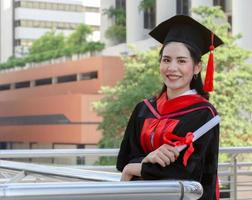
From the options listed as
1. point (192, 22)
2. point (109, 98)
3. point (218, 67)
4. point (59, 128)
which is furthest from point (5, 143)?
point (192, 22)

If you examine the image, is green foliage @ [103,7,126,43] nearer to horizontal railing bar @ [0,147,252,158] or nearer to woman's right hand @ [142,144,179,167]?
horizontal railing bar @ [0,147,252,158]

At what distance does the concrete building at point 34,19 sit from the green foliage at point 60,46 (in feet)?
45.2

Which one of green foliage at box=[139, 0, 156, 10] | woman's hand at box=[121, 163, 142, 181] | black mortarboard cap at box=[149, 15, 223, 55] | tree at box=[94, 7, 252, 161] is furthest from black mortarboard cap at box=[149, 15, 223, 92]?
green foliage at box=[139, 0, 156, 10]

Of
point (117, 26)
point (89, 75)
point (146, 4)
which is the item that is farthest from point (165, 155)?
point (117, 26)

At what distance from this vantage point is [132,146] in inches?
86.7

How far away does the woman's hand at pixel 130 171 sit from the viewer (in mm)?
2059

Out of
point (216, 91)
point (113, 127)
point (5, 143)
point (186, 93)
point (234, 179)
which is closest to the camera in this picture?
point (186, 93)

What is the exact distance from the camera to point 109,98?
23.4m

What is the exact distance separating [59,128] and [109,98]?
562 inches

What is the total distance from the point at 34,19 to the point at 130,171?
227ft

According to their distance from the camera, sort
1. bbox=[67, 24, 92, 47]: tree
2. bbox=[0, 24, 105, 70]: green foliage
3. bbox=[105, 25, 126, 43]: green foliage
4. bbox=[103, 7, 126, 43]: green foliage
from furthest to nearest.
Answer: bbox=[67, 24, 92, 47]: tree
bbox=[103, 7, 126, 43]: green foliage
bbox=[105, 25, 126, 43]: green foliage
bbox=[0, 24, 105, 70]: green foliage

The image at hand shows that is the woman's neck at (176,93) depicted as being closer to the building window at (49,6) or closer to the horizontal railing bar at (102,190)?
the horizontal railing bar at (102,190)

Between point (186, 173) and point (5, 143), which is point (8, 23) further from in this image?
point (186, 173)

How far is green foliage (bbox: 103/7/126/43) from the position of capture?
4177 centimetres
